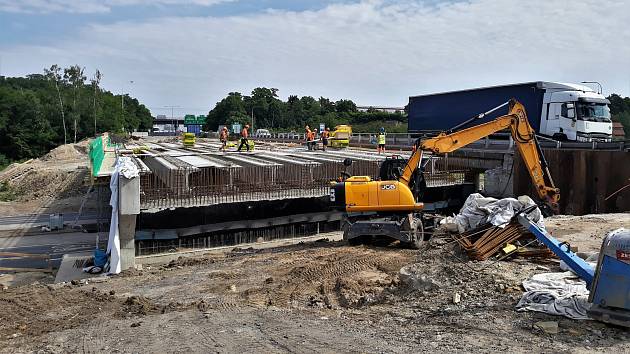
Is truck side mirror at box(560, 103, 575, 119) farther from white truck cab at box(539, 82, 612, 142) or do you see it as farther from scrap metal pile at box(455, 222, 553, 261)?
scrap metal pile at box(455, 222, 553, 261)

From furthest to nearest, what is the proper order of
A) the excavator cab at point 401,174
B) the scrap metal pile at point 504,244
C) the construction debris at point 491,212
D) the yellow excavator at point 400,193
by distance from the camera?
1. the excavator cab at point 401,174
2. the yellow excavator at point 400,193
3. the construction debris at point 491,212
4. the scrap metal pile at point 504,244

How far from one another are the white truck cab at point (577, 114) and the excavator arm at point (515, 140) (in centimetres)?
1013

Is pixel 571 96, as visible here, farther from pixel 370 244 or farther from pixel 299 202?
pixel 370 244

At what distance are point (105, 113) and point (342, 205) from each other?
242 ft

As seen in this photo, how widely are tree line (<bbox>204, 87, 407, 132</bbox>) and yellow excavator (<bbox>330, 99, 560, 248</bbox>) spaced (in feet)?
245

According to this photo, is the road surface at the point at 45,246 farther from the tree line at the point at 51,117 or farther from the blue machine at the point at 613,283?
the tree line at the point at 51,117

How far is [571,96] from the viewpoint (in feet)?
78.1

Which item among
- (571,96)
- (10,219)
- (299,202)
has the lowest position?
(10,219)

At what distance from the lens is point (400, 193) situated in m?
13.2

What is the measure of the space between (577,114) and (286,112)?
3322 inches

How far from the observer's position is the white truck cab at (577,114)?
2356 centimetres

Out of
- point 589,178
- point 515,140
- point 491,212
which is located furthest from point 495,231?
point 589,178

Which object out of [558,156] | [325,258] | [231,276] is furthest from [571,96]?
[231,276]

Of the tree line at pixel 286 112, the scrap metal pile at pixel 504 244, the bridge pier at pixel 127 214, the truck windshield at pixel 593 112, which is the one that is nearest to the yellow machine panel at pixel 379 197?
the scrap metal pile at pixel 504 244
